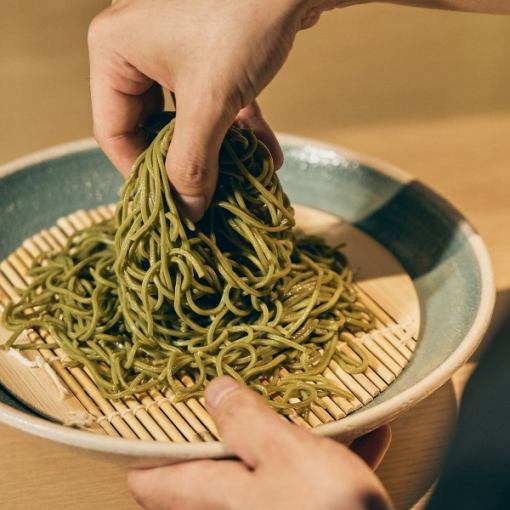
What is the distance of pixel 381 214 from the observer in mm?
1994

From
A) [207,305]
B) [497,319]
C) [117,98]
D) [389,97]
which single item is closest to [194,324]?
[207,305]

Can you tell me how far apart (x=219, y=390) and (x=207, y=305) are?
39 centimetres

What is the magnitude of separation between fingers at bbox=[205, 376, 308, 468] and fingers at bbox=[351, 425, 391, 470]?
33 centimetres

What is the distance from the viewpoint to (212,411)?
124 centimetres

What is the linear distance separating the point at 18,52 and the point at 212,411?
7.44ft

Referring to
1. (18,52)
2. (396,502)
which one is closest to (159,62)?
(396,502)

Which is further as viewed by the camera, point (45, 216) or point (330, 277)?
point (45, 216)

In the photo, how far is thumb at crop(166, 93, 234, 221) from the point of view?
Result: 4.44 feet

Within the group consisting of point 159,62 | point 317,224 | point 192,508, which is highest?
point 159,62

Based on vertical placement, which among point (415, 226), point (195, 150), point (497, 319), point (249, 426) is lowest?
point (497, 319)

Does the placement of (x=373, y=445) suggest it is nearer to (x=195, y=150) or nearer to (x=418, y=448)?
(x=418, y=448)

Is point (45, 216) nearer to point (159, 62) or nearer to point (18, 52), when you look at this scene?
point (159, 62)

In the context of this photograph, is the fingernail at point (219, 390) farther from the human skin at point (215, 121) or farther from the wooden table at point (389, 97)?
A: the wooden table at point (389, 97)

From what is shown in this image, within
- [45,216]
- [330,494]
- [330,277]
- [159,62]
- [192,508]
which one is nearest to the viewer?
[330,494]
